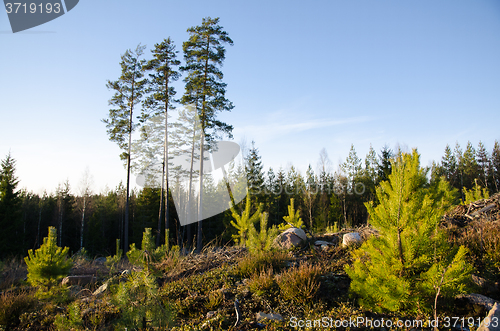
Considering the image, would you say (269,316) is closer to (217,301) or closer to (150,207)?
(217,301)

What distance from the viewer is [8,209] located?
→ 2359 centimetres

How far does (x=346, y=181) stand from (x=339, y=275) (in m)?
32.1

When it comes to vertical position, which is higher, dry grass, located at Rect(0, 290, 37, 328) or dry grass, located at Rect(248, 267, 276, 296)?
dry grass, located at Rect(248, 267, 276, 296)

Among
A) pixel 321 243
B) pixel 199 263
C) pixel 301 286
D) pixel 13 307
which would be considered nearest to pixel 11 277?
pixel 13 307

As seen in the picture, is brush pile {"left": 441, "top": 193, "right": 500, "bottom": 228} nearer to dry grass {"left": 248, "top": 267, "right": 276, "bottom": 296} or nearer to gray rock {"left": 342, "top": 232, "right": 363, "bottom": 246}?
gray rock {"left": 342, "top": 232, "right": 363, "bottom": 246}

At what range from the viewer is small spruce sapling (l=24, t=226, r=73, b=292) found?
5461 millimetres

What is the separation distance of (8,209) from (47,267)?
25.5 meters

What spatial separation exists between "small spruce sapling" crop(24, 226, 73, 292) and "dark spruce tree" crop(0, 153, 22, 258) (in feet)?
79.9

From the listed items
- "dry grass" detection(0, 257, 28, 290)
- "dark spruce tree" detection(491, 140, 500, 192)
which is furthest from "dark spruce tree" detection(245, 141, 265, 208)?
"dark spruce tree" detection(491, 140, 500, 192)

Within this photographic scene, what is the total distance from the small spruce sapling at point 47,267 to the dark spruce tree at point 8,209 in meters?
24.4

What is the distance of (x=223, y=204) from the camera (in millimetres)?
32875

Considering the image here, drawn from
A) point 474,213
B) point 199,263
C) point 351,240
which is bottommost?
point 199,263

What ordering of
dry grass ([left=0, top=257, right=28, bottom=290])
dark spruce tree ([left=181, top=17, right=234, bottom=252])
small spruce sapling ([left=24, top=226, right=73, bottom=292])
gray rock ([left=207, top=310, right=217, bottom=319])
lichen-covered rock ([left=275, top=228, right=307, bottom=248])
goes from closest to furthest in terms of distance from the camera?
gray rock ([left=207, top=310, right=217, bottom=319]), small spruce sapling ([left=24, top=226, right=73, bottom=292]), lichen-covered rock ([left=275, top=228, right=307, bottom=248]), dry grass ([left=0, top=257, right=28, bottom=290]), dark spruce tree ([left=181, top=17, right=234, bottom=252])

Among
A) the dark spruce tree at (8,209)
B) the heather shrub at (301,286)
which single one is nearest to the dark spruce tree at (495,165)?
the heather shrub at (301,286)
